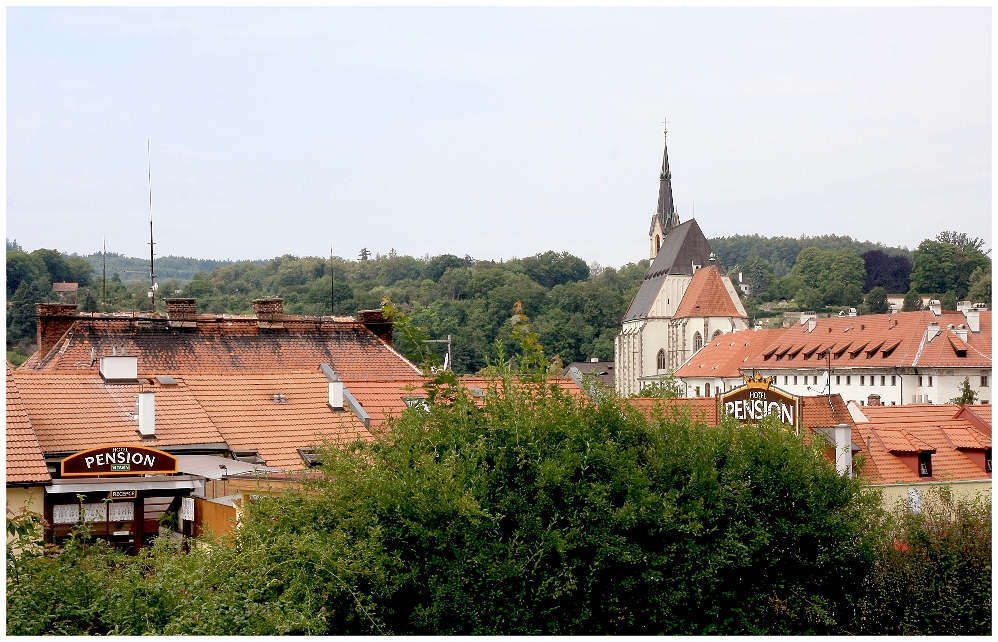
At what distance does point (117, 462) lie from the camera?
62.0ft

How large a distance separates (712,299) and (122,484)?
105 meters

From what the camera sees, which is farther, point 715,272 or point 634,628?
point 715,272

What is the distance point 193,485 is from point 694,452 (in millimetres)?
Result: 8554

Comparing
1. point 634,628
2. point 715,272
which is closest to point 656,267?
point 715,272

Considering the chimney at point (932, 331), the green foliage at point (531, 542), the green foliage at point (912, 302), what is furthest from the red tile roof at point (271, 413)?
the green foliage at point (912, 302)

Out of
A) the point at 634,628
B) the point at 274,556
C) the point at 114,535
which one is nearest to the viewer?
the point at 274,556

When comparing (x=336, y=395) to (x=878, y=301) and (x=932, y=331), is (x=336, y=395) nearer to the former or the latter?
(x=932, y=331)

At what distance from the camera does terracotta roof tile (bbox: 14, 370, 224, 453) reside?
69.8ft

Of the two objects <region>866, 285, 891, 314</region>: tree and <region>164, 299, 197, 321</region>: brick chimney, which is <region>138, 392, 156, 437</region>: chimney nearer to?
<region>164, 299, 197, 321</region>: brick chimney

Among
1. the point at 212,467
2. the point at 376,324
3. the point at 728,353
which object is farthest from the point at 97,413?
the point at 728,353

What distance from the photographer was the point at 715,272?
120 meters

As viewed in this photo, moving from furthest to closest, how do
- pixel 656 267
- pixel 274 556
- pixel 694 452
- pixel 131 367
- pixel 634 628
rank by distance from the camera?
pixel 656 267, pixel 131 367, pixel 694 452, pixel 634 628, pixel 274 556

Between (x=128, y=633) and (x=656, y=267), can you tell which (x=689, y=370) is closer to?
(x=656, y=267)

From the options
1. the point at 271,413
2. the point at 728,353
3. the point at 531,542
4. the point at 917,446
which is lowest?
the point at 728,353
